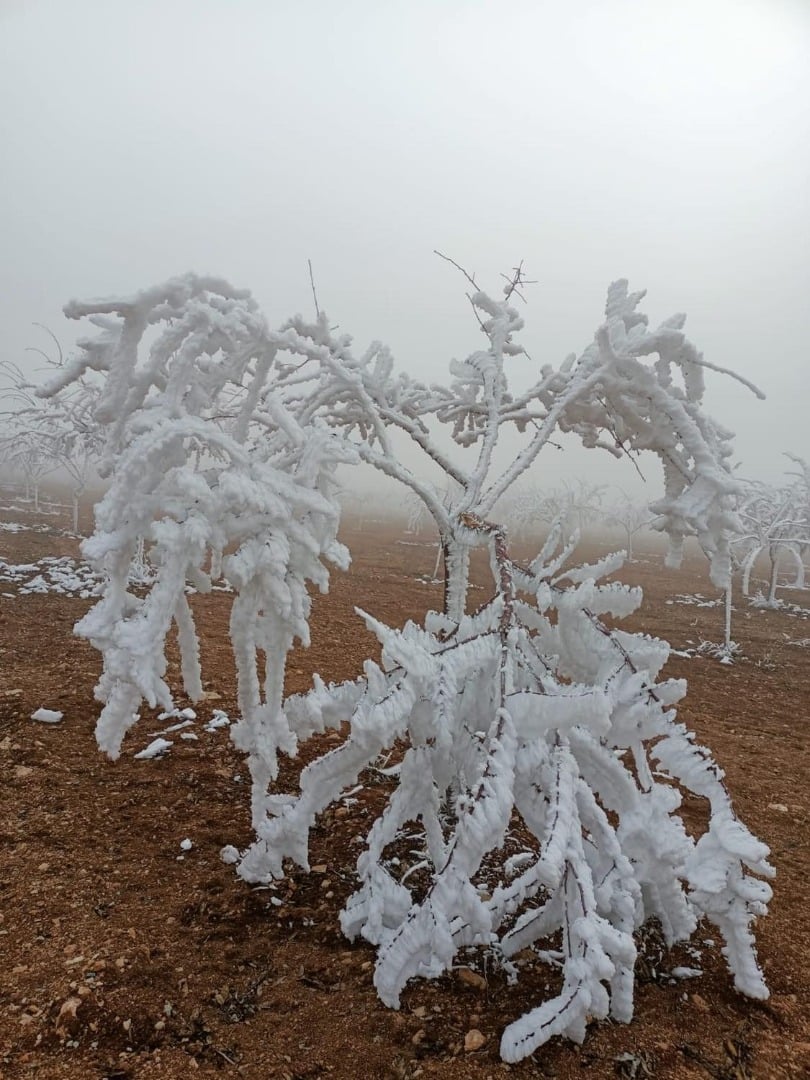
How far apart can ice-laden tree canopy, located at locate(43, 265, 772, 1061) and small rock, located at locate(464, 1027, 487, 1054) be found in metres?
0.15

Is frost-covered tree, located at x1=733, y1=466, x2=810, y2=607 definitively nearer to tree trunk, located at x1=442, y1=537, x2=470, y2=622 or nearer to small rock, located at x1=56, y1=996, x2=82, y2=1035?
tree trunk, located at x1=442, y1=537, x2=470, y2=622

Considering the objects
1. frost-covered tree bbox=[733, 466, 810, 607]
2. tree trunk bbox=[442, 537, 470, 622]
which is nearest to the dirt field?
tree trunk bbox=[442, 537, 470, 622]

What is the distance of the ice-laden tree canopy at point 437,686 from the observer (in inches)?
68.4

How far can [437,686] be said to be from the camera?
1.90m

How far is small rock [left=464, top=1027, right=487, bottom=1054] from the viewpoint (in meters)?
2.07

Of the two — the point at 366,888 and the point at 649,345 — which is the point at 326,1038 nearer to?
the point at 366,888

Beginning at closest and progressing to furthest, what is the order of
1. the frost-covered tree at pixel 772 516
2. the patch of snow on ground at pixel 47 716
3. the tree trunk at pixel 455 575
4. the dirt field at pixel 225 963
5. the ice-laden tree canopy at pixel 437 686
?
the ice-laden tree canopy at pixel 437 686, the dirt field at pixel 225 963, the tree trunk at pixel 455 575, the patch of snow on ground at pixel 47 716, the frost-covered tree at pixel 772 516

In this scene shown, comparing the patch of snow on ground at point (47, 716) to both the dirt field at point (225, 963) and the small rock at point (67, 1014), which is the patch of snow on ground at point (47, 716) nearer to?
the dirt field at point (225, 963)

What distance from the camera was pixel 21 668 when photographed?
20.2ft

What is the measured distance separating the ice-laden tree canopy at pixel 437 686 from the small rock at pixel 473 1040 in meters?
0.15

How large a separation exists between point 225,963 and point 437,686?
154 cm

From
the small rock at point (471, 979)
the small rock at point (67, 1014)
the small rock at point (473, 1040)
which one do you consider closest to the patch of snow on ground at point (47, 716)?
the small rock at point (67, 1014)

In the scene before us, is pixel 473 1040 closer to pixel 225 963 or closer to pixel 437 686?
pixel 225 963

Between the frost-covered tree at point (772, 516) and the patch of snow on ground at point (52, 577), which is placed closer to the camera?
the patch of snow on ground at point (52, 577)
